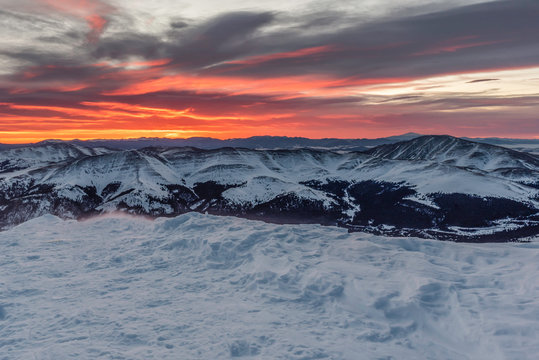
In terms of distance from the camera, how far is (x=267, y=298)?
13242 mm

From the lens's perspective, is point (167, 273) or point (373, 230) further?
point (373, 230)

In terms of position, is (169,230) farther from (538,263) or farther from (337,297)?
(538,263)

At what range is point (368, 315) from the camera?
469 inches

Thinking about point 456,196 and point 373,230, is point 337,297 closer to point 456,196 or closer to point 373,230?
point 373,230

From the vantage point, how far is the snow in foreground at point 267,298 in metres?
10.3

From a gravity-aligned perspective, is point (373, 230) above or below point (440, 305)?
below

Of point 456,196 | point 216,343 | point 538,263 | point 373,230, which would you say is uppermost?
Answer: point 538,263

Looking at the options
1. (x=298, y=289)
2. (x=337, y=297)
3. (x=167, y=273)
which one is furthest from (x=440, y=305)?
(x=167, y=273)

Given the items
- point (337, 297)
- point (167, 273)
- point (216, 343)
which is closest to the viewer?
point (216, 343)

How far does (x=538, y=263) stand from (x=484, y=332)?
6.55 meters

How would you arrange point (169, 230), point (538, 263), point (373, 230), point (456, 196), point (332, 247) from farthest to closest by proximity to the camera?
point (456, 196), point (373, 230), point (169, 230), point (332, 247), point (538, 263)

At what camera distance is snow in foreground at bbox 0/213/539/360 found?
1031 cm

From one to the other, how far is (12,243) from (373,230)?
163m

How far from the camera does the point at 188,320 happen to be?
1174 cm
